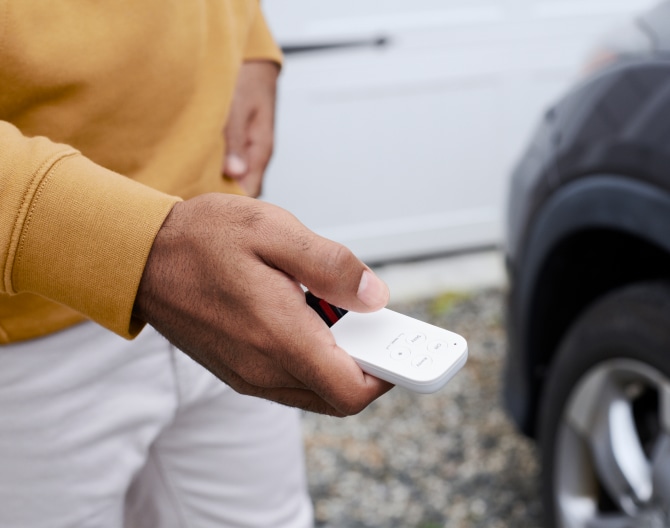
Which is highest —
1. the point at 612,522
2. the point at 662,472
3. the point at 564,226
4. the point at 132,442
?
the point at 132,442

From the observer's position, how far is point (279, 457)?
130 cm

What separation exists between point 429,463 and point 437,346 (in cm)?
178

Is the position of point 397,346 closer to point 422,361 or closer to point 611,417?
point 422,361

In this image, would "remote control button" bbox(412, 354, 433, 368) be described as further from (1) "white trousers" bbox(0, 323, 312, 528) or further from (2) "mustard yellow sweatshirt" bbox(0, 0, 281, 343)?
(1) "white trousers" bbox(0, 323, 312, 528)

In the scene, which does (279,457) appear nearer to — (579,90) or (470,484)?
(579,90)

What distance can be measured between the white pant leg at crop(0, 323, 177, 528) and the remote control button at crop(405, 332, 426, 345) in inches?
→ 16.1

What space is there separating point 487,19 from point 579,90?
2.03m

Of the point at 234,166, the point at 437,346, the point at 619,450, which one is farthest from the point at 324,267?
the point at 619,450

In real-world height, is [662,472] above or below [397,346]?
below

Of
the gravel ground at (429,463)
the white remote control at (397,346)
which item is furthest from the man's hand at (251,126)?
the gravel ground at (429,463)

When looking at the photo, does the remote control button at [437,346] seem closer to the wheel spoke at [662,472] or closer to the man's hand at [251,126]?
the man's hand at [251,126]

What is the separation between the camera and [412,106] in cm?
375

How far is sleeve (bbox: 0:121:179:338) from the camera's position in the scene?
82 cm

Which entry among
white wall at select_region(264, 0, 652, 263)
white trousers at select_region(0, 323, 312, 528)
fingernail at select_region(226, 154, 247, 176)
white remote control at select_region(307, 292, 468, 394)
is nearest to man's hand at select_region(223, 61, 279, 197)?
fingernail at select_region(226, 154, 247, 176)
